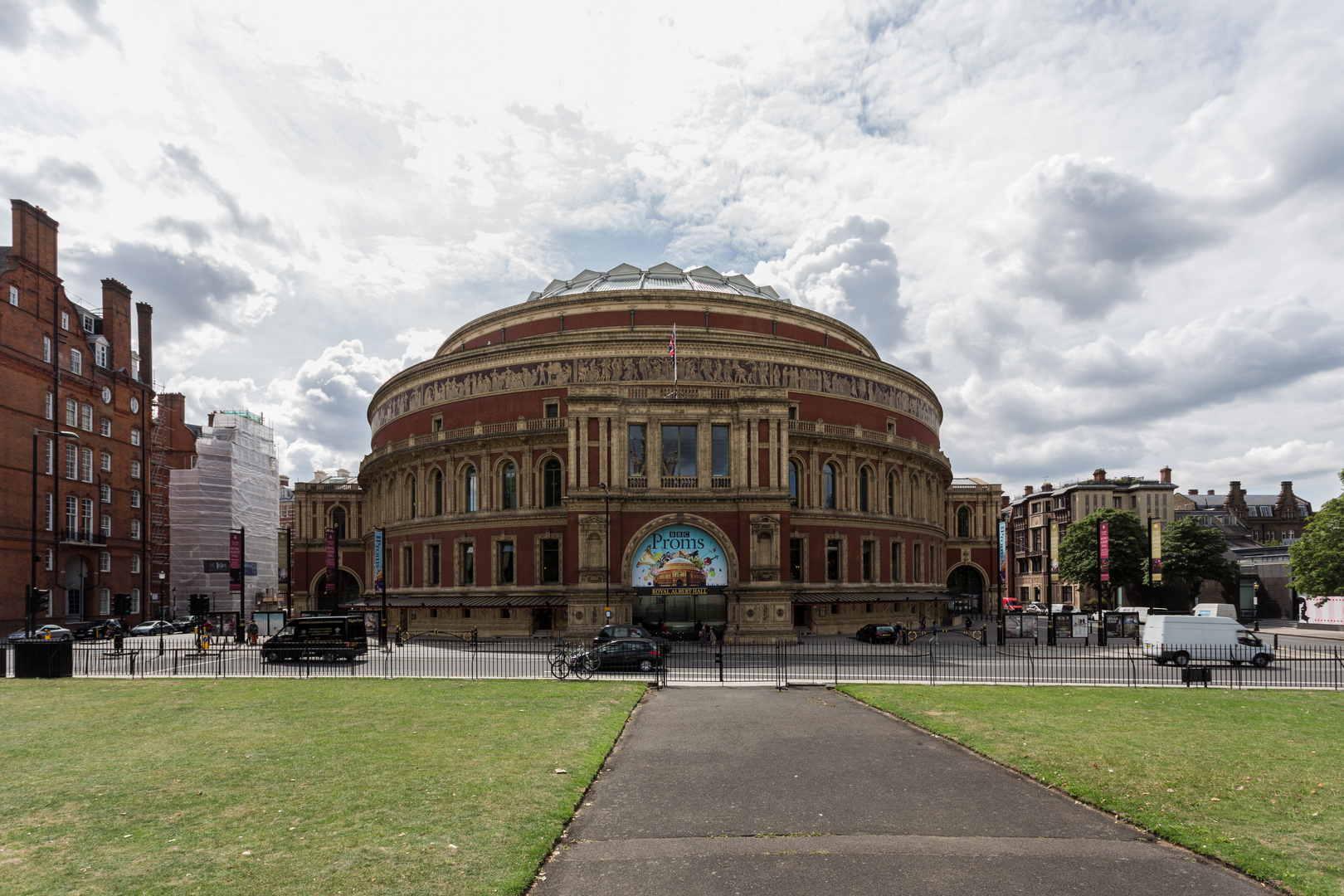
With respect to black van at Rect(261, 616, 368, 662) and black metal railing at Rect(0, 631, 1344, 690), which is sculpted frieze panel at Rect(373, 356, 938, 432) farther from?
black van at Rect(261, 616, 368, 662)

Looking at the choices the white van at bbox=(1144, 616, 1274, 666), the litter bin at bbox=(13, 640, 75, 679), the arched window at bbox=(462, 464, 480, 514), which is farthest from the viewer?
the arched window at bbox=(462, 464, 480, 514)

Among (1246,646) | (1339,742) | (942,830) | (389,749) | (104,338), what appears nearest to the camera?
(942,830)

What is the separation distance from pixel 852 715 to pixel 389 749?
1124 cm

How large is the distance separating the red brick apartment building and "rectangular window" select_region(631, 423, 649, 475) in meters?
34.9

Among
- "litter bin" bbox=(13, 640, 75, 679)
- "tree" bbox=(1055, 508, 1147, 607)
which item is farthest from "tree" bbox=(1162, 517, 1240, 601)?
"litter bin" bbox=(13, 640, 75, 679)

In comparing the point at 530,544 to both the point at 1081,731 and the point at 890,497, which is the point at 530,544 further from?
the point at 1081,731

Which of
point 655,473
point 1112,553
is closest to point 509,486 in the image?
point 655,473

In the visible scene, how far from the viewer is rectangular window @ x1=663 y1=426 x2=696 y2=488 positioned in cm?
4500

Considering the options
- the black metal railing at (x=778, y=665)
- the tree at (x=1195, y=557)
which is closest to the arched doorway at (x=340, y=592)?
the black metal railing at (x=778, y=665)

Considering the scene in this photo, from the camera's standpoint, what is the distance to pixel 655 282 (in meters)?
62.5

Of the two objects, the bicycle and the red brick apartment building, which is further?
the red brick apartment building

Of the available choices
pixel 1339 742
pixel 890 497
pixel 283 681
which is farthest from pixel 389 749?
pixel 890 497

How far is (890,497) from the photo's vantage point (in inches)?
2277

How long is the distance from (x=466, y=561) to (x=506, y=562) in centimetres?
325
